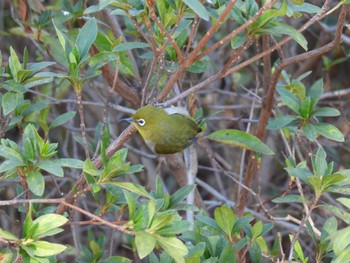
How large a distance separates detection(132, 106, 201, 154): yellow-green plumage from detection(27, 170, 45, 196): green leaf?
0.88 metres

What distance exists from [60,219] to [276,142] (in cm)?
307

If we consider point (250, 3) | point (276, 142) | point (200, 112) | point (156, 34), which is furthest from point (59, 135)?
point (250, 3)

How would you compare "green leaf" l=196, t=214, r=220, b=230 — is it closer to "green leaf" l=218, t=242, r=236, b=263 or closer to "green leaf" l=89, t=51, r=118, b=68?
"green leaf" l=218, t=242, r=236, b=263

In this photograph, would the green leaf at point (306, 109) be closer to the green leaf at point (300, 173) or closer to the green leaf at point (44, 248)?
the green leaf at point (300, 173)

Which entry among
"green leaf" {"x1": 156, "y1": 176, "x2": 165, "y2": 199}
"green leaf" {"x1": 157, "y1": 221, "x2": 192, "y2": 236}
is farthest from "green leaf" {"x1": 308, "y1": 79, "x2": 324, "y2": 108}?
"green leaf" {"x1": 157, "y1": 221, "x2": 192, "y2": 236}

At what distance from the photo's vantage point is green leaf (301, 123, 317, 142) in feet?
9.01

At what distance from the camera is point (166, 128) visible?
3.42m

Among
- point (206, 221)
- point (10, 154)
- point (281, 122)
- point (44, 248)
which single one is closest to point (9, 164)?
point (10, 154)

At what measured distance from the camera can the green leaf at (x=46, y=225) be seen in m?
2.06

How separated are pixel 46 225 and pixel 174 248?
397mm

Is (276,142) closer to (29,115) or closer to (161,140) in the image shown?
(161,140)

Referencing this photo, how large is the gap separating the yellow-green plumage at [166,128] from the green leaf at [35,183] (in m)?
0.88

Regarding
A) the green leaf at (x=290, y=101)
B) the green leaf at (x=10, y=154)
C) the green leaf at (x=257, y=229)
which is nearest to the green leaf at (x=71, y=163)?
the green leaf at (x=10, y=154)

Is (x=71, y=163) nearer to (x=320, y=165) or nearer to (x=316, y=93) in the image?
(x=320, y=165)
